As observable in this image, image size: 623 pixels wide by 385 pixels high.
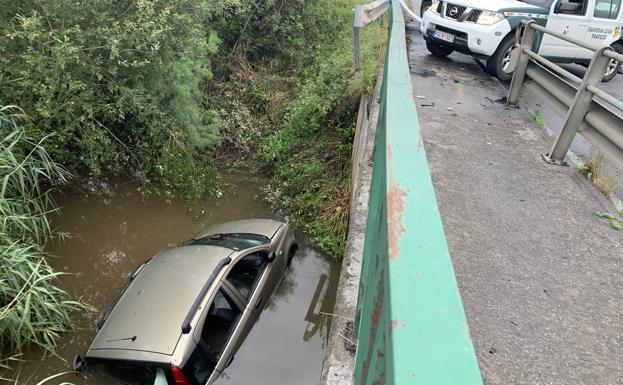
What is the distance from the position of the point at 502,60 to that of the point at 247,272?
5.77 meters

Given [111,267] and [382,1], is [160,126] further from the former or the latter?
[382,1]

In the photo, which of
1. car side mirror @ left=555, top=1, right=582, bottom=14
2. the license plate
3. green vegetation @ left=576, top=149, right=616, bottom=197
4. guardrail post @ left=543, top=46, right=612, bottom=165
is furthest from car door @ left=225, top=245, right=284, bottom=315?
A: car side mirror @ left=555, top=1, right=582, bottom=14

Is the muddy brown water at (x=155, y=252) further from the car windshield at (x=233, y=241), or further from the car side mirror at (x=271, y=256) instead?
the car windshield at (x=233, y=241)

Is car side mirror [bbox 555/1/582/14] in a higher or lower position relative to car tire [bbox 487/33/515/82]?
higher

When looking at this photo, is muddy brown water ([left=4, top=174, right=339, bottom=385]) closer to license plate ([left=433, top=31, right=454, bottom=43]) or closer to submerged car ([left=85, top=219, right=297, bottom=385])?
submerged car ([left=85, top=219, right=297, bottom=385])

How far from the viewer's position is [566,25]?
7703mm

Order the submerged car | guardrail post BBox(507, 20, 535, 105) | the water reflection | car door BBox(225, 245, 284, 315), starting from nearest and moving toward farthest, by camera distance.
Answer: the submerged car, the water reflection, car door BBox(225, 245, 284, 315), guardrail post BBox(507, 20, 535, 105)

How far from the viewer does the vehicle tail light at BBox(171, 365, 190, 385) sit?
158 inches

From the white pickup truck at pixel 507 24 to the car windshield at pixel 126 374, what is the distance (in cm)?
655

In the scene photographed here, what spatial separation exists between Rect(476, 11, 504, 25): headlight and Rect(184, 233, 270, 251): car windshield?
204 inches

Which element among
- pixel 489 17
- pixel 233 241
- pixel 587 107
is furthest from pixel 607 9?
pixel 233 241

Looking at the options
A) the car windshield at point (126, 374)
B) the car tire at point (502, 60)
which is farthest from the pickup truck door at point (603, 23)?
the car windshield at point (126, 374)

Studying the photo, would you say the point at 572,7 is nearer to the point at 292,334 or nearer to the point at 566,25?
the point at 566,25

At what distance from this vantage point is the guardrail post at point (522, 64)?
18.8ft
